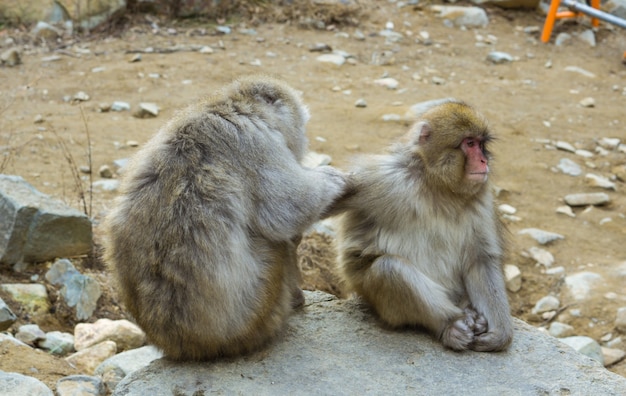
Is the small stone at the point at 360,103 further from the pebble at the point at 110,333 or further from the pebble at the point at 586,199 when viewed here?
the pebble at the point at 110,333

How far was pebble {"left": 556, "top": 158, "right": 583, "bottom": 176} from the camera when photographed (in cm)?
870

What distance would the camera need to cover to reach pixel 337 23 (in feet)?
39.2

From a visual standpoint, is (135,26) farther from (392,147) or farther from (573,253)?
(392,147)

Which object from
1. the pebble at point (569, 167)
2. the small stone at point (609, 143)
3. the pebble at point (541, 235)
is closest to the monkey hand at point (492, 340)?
the pebble at point (541, 235)

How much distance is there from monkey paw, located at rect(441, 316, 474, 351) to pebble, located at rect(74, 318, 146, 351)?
211 centimetres

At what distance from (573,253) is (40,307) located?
14.6 feet

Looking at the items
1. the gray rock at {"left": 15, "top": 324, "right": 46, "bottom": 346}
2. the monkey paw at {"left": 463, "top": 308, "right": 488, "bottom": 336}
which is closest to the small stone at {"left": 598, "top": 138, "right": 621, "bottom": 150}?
the monkey paw at {"left": 463, "top": 308, "right": 488, "bottom": 336}

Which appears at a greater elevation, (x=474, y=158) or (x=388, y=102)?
(x=474, y=158)

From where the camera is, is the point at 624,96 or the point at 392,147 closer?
the point at 392,147

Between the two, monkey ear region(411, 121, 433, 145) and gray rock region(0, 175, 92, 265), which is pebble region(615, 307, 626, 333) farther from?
gray rock region(0, 175, 92, 265)

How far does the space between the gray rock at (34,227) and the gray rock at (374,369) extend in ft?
7.24

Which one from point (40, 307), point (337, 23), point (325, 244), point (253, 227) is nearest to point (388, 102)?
point (337, 23)

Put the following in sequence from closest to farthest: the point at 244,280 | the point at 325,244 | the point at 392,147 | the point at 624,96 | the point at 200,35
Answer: the point at 244,280, the point at 392,147, the point at 325,244, the point at 624,96, the point at 200,35

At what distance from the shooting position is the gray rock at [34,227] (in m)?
5.70
